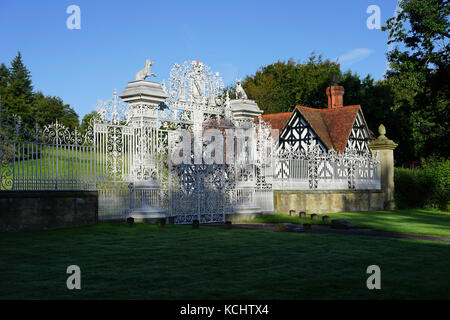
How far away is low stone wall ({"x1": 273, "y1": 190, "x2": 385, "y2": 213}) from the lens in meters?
18.3

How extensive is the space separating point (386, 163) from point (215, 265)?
1723 centimetres

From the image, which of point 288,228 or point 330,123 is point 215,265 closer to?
point 288,228

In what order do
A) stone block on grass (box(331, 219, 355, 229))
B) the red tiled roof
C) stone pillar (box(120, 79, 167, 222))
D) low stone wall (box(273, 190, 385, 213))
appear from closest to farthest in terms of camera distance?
stone pillar (box(120, 79, 167, 222))
stone block on grass (box(331, 219, 355, 229))
low stone wall (box(273, 190, 385, 213))
the red tiled roof

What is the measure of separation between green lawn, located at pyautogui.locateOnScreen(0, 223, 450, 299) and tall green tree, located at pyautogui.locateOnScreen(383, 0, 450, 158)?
19379 mm

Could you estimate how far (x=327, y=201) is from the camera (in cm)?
1995

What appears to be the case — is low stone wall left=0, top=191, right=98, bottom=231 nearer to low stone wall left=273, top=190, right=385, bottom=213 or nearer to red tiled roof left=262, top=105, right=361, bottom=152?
low stone wall left=273, top=190, right=385, bottom=213

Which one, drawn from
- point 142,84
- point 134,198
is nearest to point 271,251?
point 134,198

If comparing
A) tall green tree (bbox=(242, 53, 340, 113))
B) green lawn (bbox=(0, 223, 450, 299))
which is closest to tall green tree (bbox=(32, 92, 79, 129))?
tall green tree (bbox=(242, 53, 340, 113))

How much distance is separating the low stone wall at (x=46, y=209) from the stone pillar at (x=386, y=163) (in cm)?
1427

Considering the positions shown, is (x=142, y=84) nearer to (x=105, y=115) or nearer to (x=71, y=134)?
(x=105, y=115)

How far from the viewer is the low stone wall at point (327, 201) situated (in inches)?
722

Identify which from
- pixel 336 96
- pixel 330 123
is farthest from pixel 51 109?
pixel 330 123

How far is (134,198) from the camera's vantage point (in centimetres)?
1322

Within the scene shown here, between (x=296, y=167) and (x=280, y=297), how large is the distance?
1425cm
